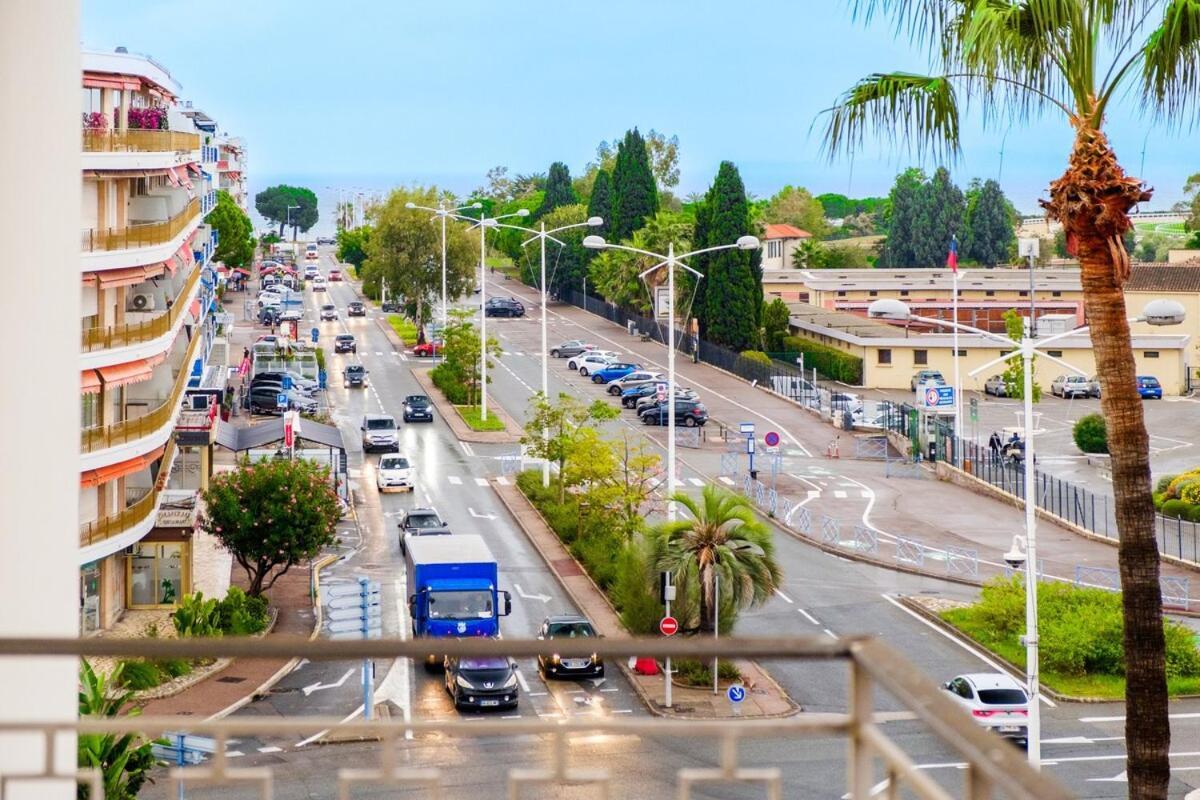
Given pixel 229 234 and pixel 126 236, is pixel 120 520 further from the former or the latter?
pixel 229 234

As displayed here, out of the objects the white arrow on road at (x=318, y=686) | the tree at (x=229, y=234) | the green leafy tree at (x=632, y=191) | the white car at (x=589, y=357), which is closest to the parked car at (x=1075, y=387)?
the white car at (x=589, y=357)

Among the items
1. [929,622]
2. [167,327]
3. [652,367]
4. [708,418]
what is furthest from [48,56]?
[652,367]

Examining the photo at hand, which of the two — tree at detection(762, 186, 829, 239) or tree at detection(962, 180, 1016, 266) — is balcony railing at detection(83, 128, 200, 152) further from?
tree at detection(762, 186, 829, 239)

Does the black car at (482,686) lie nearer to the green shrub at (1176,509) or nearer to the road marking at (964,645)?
the road marking at (964,645)

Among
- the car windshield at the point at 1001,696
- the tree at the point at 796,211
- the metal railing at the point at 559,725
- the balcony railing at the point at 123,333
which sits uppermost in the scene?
the tree at the point at 796,211

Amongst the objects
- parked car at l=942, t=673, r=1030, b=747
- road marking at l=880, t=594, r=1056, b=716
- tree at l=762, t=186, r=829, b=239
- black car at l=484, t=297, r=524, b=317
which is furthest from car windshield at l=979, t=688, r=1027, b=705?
tree at l=762, t=186, r=829, b=239

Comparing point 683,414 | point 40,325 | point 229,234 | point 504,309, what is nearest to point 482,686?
point 40,325

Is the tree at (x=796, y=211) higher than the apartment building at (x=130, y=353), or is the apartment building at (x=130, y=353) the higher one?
the tree at (x=796, y=211)
